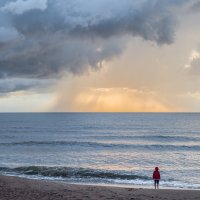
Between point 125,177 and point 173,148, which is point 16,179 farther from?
point 173,148

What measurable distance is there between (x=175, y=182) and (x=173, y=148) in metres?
28.2

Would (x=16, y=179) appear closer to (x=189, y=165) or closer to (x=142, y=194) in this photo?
(x=142, y=194)

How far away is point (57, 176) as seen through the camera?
3234cm

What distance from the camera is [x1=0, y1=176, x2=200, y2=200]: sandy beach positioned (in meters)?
19.1

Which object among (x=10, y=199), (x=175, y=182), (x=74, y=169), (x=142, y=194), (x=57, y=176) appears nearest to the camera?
(x=10, y=199)

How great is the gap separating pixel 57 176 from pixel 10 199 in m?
14.6

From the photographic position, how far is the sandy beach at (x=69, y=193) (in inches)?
751

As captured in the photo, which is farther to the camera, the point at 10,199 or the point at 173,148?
the point at 173,148

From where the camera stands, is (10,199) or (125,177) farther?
(125,177)

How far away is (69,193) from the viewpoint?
20.3 m

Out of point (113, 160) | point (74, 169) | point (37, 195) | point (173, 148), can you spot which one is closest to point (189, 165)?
point (113, 160)

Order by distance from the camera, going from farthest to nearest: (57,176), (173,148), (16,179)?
(173,148) → (57,176) → (16,179)

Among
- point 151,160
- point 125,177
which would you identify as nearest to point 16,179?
point 125,177

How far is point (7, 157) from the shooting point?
45.2 meters
